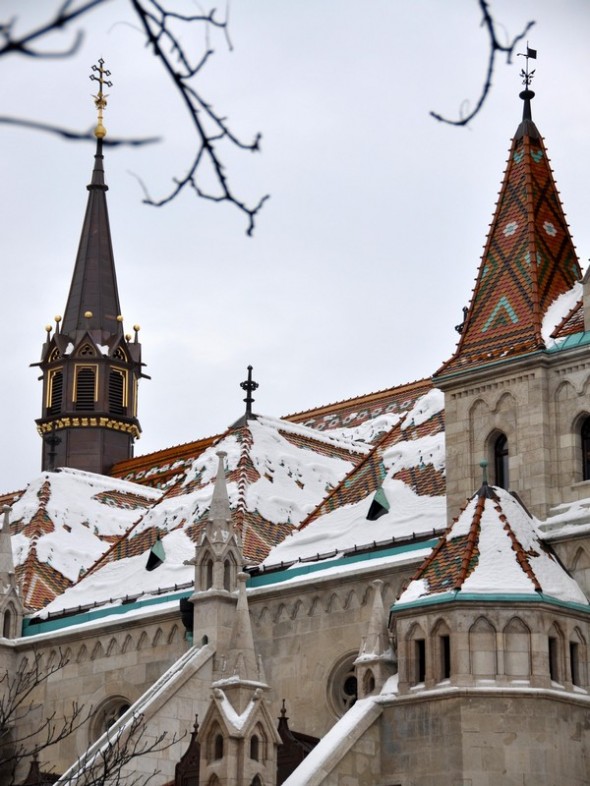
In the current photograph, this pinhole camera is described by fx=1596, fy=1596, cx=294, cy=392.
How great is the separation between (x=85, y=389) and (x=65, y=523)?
41.7 ft

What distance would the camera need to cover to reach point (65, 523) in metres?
45.2

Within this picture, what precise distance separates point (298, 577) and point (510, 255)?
7981 millimetres

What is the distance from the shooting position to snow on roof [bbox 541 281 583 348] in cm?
3097

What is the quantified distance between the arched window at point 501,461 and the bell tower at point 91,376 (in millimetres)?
26672

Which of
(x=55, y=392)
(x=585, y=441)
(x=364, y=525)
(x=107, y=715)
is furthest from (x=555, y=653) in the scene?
(x=55, y=392)

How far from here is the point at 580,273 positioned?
108 ft

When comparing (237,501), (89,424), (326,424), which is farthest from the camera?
(89,424)


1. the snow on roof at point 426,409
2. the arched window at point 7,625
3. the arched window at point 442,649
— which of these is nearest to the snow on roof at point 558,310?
the snow on roof at point 426,409

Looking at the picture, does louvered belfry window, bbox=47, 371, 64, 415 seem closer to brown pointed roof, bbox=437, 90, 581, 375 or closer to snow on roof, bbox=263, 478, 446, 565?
snow on roof, bbox=263, 478, 446, 565

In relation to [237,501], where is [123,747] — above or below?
below

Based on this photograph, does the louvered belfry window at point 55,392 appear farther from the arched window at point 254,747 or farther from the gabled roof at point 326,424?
the arched window at point 254,747

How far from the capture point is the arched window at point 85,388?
57.3 metres

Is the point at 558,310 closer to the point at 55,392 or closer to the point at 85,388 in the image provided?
the point at 85,388

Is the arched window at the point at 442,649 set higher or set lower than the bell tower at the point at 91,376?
lower
